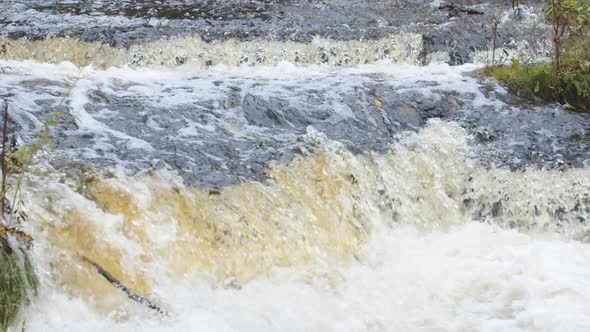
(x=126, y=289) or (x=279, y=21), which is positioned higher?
(x=279, y=21)

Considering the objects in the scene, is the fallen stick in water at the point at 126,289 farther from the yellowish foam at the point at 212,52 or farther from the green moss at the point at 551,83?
the yellowish foam at the point at 212,52

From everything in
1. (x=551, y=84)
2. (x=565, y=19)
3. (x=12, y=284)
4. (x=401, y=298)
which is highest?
(x=565, y=19)

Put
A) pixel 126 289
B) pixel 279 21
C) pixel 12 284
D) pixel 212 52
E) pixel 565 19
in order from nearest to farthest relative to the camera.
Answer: pixel 12 284, pixel 126 289, pixel 565 19, pixel 212 52, pixel 279 21

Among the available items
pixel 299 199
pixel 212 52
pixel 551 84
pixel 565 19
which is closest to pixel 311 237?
pixel 299 199

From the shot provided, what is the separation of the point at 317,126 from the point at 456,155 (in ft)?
4.50

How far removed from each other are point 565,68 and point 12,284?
5943mm

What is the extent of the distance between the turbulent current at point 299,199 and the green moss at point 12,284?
3.9 inches

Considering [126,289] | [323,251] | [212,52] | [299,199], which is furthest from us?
[212,52]

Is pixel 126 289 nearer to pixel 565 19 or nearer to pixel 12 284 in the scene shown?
pixel 12 284

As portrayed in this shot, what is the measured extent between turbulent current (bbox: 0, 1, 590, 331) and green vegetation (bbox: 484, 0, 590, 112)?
22 centimetres

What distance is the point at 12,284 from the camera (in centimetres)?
385

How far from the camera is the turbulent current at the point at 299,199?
14.7 feet

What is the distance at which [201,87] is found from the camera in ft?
25.8

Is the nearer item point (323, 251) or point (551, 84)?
point (323, 251)
